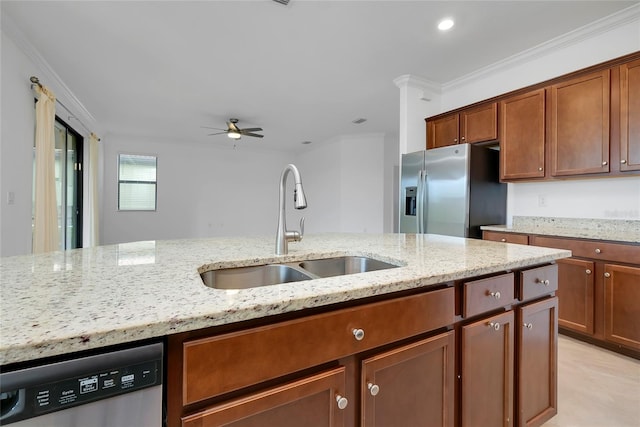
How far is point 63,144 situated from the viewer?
4.20 meters

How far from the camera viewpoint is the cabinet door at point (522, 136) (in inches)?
107

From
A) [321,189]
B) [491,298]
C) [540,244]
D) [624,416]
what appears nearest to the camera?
[491,298]

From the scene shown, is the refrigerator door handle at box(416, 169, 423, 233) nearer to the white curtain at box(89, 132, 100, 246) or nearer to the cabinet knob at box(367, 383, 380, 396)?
the cabinet knob at box(367, 383, 380, 396)

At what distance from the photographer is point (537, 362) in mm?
1336

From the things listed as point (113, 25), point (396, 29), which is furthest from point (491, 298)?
point (113, 25)

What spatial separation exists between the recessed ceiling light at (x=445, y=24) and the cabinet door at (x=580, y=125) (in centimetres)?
111

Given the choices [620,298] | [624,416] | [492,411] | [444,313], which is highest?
[444,313]

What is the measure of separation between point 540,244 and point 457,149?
44.8 inches

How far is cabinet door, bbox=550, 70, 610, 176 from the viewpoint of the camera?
235 cm

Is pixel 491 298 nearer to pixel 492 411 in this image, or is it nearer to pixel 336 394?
pixel 492 411

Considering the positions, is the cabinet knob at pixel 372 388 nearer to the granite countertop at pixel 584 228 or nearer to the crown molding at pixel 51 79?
the granite countertop at pixel 584 228

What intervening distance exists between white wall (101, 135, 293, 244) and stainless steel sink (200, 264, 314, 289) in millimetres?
6329

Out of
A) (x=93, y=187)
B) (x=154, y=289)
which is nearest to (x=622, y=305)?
(x=154, y=289)

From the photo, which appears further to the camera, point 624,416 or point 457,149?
point 457,149
